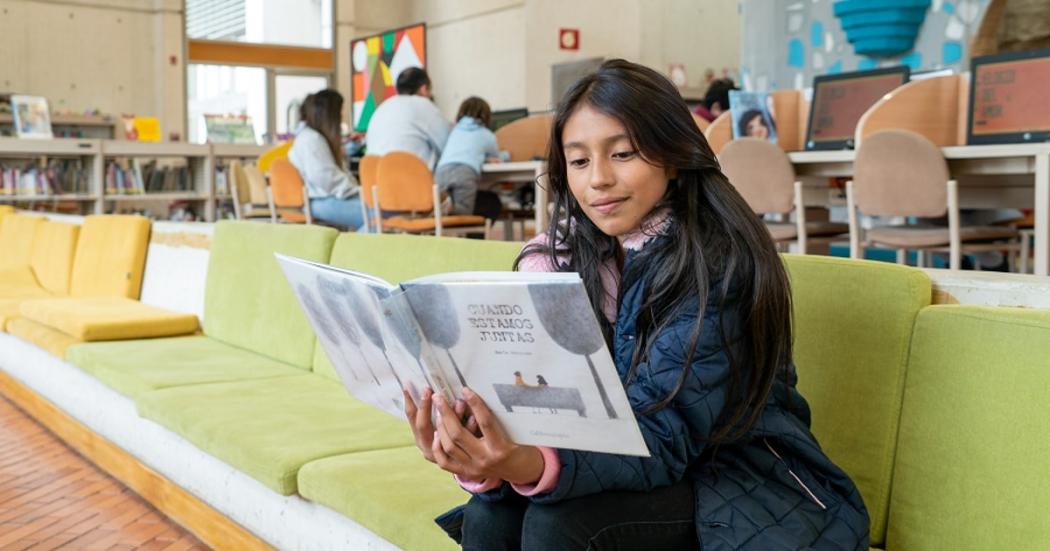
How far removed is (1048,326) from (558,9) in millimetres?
9855

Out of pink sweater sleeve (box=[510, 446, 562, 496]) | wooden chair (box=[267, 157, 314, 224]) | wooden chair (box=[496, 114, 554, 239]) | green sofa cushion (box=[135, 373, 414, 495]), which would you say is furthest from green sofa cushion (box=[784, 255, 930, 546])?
wooden chair (box=[496, 114, 554, 239])

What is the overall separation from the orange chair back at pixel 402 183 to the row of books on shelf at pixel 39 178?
145 inches

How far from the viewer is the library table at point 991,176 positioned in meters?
3.62

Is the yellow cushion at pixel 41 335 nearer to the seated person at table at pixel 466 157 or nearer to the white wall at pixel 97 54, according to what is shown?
the seated person at table at pixel 466 157

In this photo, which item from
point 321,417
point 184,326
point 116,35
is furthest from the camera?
point 116,35

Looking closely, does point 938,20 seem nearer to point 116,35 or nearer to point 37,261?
point 37,261

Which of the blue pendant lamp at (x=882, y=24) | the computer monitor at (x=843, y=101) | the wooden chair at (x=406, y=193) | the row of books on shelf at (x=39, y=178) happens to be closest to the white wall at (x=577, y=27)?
the blue pendant lamp at (x=882, y=24)

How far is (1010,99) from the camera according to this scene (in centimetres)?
411

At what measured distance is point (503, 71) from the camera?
1134 centimetres

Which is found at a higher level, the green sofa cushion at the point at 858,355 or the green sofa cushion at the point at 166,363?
the green sofa cushion at the point at 858,355

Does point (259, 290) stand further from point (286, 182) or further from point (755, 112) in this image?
point (286, 182)

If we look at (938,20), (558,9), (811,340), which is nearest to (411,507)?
(811,340)

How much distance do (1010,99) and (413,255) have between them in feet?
8.72

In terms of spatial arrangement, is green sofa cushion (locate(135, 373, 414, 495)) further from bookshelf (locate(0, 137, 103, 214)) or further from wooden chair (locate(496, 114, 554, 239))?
bookshelf (locate(0, 137, 103, 214))
